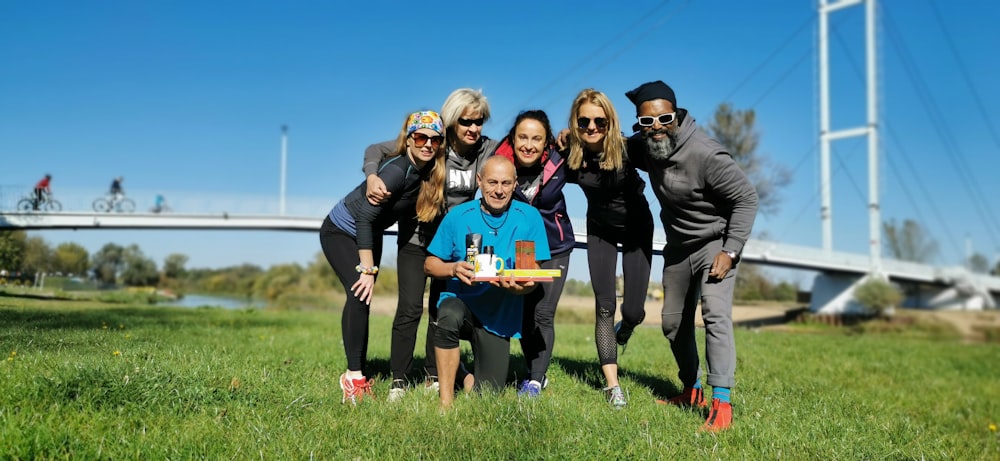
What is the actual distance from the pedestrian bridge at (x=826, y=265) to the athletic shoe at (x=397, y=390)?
32538 millimetres

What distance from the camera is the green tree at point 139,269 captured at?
2550 cm

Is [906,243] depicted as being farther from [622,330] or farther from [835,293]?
[622,330]

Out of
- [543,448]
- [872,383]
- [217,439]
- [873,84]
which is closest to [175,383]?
[217,439]

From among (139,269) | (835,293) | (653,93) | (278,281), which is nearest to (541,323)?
(653,93)

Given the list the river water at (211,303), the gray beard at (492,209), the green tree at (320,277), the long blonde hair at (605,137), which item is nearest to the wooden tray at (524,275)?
the gray beard at (492,209)

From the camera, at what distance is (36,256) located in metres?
6.09

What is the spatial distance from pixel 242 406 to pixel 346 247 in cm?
132

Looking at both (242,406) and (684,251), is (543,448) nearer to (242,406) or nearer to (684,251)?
(242,406)

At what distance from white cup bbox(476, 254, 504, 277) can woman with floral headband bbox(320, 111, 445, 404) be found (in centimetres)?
64

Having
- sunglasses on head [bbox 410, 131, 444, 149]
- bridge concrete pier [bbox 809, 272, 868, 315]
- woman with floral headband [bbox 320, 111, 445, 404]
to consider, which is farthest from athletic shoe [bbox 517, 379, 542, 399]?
bridge concrete pier [bbox 809, 272, 868, 315]

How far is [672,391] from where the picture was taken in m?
5.14

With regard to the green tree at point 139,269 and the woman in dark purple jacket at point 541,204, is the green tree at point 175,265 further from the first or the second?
the woman in dark purple jacket at point 541,204

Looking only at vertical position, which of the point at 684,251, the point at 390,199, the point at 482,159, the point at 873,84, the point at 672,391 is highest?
the point at 873,84

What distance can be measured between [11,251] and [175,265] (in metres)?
33.3
